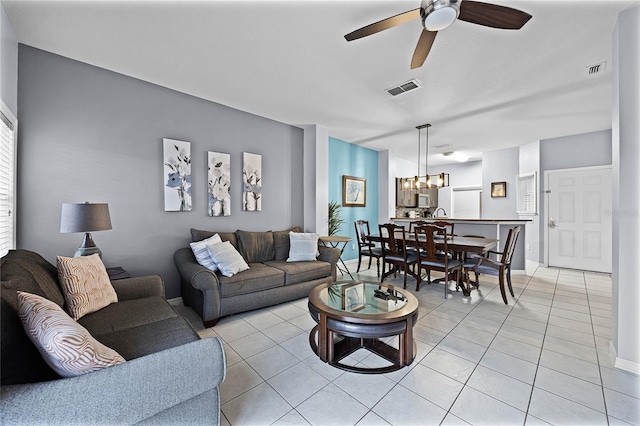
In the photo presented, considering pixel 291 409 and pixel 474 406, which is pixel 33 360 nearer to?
pixel 291 409

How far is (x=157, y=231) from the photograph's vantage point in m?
3.23

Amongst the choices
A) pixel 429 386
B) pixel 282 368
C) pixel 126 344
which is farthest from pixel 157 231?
pixel 429 386

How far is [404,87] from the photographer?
3.25 metres

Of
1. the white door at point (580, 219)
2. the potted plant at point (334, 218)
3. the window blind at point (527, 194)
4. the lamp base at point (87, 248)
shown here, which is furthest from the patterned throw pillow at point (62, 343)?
the window blind at point (527, 194)

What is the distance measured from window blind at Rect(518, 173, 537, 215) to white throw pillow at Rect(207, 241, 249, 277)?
6.07m

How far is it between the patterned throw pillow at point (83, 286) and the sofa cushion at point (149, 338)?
448 mm

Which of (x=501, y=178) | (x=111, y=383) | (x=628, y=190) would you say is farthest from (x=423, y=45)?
(x=501, y=178)

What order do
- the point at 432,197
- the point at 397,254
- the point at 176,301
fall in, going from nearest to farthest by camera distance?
1. the point at 176,301
2. the point at 397,254
3. the point at 432,197

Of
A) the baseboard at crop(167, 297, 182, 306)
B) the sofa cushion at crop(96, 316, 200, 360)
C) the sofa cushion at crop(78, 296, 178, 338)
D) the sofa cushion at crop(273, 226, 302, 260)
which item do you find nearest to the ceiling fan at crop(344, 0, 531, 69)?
the sofa cushion at crop(96, 316, 200, 360)

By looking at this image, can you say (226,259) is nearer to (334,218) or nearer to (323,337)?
(323,337)

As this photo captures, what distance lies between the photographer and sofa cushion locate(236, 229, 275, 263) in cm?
368

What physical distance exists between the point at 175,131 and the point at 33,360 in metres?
2.91

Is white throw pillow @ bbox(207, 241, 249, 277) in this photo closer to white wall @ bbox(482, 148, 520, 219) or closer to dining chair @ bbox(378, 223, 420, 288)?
dining chair @ bbox(378, 223, 420, 288)

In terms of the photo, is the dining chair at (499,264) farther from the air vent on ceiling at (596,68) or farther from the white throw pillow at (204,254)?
the white throw pillow at (204,254)
